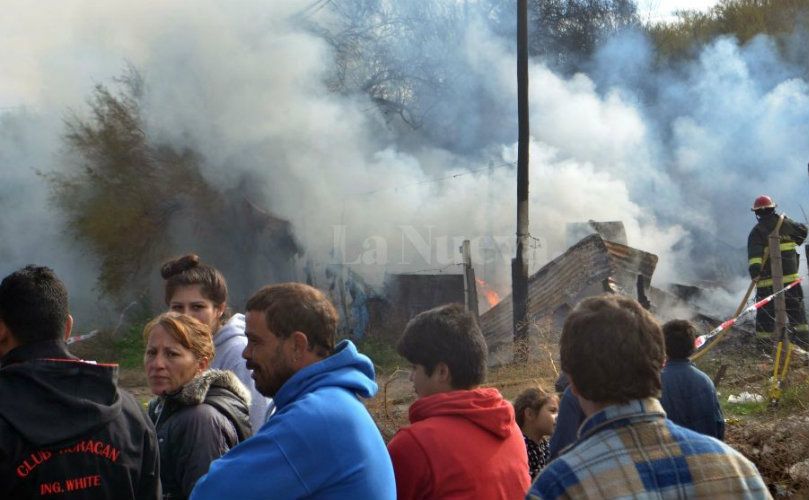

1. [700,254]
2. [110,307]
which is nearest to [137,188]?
[110,307]

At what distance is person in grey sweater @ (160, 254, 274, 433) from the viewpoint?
3.71m

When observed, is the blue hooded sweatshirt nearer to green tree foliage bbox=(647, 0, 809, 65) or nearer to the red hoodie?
the red hoodie

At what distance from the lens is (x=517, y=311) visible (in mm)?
12547

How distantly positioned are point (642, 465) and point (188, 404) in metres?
1.61

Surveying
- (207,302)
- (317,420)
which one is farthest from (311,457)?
(207,302)

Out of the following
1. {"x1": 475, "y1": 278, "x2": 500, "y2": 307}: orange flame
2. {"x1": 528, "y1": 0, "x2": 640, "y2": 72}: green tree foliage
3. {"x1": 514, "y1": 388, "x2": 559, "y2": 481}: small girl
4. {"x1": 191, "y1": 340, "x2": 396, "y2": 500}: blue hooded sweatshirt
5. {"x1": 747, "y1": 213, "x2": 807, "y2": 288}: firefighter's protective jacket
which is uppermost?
{"x1": 528, "y1": 0, "x2": 640, "y2": 72}: green tree foliage

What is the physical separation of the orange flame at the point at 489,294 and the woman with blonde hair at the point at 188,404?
11868 mm

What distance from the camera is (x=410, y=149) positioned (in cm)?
1942

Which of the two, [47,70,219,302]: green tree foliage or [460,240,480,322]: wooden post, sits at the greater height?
[47,70,219,302]: green tree foliage

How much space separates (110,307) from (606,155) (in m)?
11.3

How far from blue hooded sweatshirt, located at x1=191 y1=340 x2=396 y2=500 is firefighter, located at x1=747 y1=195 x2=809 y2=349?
8868mm

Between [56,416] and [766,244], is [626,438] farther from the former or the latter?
[766,244]

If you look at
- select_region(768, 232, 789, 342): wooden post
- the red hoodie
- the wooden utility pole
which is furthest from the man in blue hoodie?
the wooden utility pole

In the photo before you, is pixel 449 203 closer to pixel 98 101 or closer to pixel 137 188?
pixel 137 188
